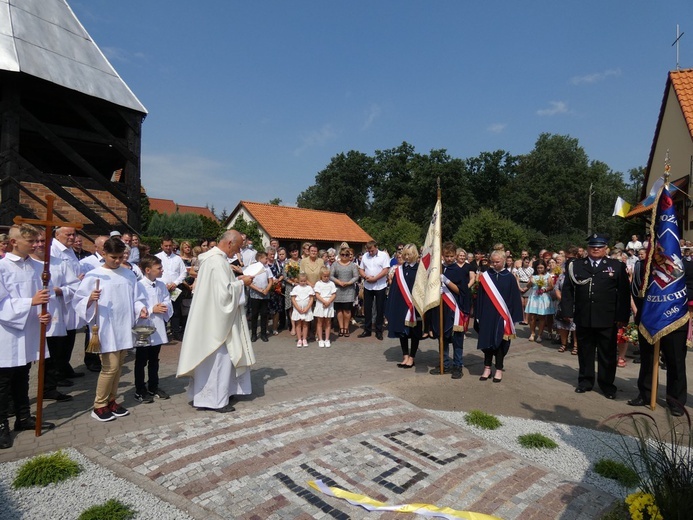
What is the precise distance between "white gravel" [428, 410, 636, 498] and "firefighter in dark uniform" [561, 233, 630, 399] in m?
1.58

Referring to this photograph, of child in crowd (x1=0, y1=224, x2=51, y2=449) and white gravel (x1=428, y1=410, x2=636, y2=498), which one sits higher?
child in crowd (x1=0, y1=224, x2=51, y2=449)

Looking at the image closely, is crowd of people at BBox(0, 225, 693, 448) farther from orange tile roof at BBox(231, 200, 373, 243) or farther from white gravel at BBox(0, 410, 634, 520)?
orange tile roof at BBox(231, 200, 373, 243)

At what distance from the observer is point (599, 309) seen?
20.5ft

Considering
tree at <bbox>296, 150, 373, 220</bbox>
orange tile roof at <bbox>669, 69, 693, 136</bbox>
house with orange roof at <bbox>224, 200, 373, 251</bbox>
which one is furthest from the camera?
tree at <bbox>296, 150, 373, 220</bbox>

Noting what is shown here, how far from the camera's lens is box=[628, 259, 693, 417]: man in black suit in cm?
558

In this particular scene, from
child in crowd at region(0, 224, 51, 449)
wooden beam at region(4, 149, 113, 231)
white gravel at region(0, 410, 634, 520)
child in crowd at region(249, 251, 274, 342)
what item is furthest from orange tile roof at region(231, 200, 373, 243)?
white gravel at region(0, 410, 634, 520)

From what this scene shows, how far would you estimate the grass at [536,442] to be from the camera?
14.5 feet

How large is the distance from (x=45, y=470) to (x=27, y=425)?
49.1 inches

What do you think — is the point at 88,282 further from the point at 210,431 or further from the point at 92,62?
the point at 92,62

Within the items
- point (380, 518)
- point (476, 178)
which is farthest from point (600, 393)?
point (476, 178)

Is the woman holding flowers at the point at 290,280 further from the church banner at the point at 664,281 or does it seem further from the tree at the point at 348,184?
the tree at the point at 348,184

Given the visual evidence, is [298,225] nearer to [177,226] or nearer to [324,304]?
[177,226]

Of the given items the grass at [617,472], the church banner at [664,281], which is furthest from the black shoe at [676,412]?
the grass at [617,472]

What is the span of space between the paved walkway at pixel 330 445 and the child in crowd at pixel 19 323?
0.98 feet
